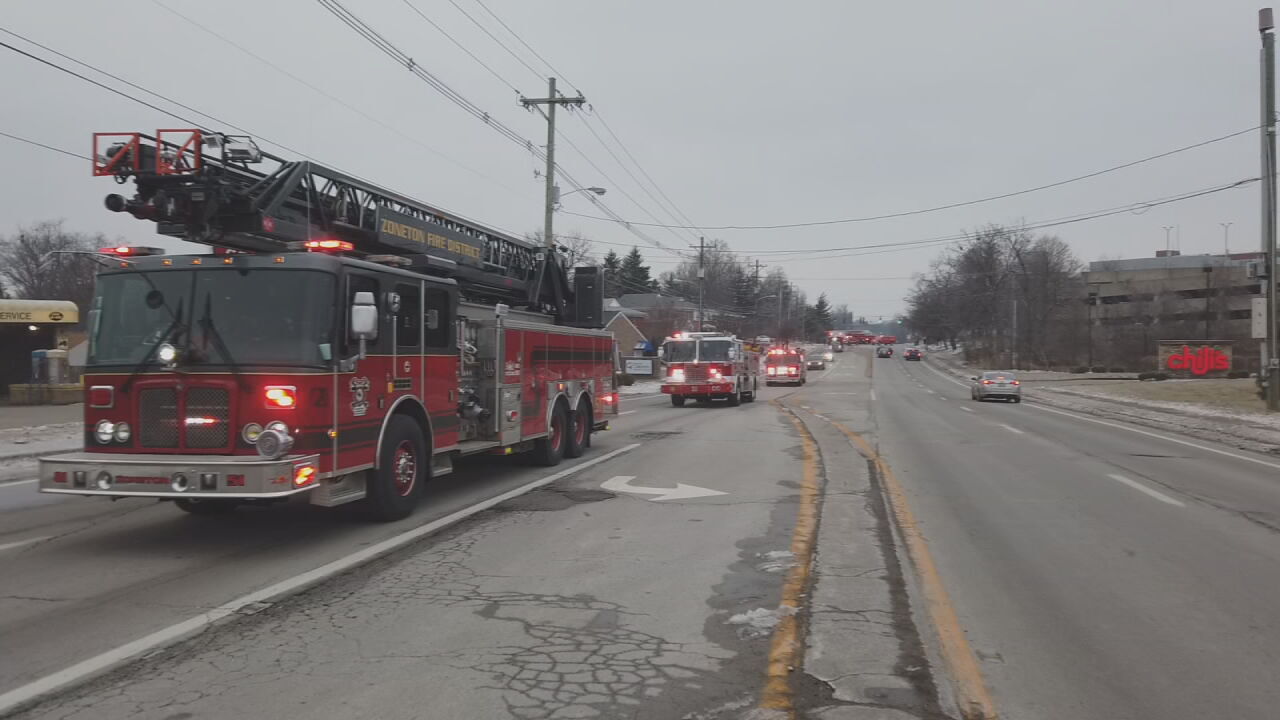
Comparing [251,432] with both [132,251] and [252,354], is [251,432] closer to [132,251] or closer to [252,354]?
[252,354]

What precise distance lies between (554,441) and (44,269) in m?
66.2

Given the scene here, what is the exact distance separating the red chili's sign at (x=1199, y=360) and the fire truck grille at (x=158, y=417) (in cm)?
5207

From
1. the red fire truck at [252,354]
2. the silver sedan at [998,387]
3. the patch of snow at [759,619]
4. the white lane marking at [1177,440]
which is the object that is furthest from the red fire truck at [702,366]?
the patch of snow at [759,619]

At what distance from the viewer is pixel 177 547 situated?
7.49m

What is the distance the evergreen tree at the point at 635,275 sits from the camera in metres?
120

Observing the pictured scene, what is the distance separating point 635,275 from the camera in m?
124

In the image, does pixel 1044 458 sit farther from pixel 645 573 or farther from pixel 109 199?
pixel 109 199

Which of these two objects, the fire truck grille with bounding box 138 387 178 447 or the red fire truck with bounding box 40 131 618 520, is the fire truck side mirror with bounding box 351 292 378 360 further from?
the fire truck grille with bounding box 138 387 178 447

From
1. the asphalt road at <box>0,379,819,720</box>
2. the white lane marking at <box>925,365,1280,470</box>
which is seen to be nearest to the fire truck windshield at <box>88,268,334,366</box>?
the asphalt road at <box>0,379,819,720</box>

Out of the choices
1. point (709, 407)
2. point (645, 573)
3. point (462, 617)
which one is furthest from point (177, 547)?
point (709, 407)

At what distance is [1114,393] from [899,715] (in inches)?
1506

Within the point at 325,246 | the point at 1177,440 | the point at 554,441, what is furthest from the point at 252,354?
the point at 1177,440

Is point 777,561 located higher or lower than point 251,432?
lower

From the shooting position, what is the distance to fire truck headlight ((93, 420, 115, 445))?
7.41 meters
